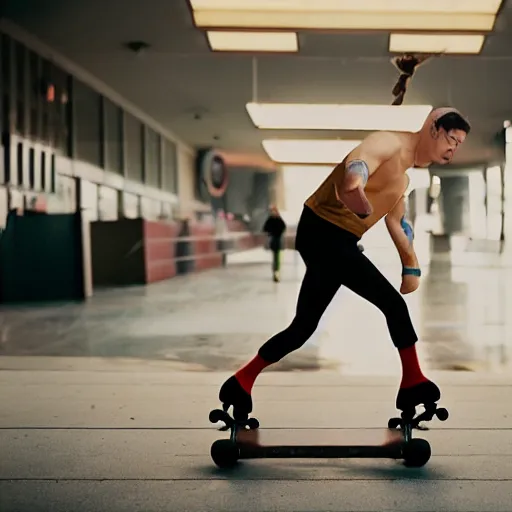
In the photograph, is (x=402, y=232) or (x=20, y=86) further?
(x=20, y=86)

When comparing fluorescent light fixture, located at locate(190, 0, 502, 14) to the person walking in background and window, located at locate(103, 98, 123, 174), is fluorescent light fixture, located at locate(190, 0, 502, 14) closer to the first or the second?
the person walking in background

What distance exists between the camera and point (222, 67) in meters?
11.0

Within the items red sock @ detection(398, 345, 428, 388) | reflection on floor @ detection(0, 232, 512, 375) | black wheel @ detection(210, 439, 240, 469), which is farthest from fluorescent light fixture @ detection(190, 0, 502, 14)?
black wheel @ detection(210, 439, 240, 469)

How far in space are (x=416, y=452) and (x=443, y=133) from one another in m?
→ 1.12

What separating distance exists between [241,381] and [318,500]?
535 millimetres

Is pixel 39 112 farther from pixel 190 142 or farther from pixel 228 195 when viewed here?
pixel 228 195

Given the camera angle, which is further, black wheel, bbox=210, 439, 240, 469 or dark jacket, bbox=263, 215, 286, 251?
dark jacket, bbox=263, 215, 286, 251

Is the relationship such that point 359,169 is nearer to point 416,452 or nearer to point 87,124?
point 416,452

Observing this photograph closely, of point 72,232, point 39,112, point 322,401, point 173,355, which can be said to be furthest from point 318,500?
point 39,112

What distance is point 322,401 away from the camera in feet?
11.3

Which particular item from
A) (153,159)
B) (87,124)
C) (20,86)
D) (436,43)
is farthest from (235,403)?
(153,159)

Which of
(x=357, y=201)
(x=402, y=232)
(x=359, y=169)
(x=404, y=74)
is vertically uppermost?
(x=404, y=74)

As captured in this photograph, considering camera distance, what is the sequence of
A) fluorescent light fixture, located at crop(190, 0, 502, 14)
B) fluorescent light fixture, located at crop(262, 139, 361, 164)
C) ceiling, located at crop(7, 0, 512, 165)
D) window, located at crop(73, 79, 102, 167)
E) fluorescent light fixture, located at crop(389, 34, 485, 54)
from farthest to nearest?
fluorescent light fixture, located at crop(262, 139, 361, 164) < window, located at crop(73, 79, 102, 167) < ceiling, located at crop(7, 0, 512, 165) < fluorescent light fixture, located at crop(389, 34, 485, 54) < fluorescent light fixture, located at crop(190, 0, 502, 14)

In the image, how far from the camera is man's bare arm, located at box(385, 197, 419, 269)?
2.54 m
